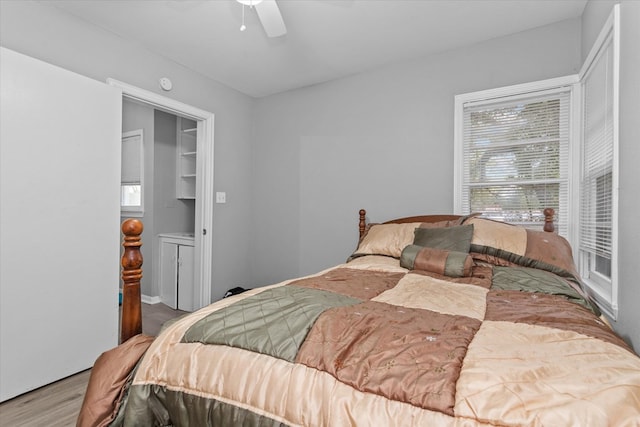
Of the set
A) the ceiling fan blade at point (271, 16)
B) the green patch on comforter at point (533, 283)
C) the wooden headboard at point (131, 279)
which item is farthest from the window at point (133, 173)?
the green patch on comforter at point (533, 283)

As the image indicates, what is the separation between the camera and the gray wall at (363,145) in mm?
2627

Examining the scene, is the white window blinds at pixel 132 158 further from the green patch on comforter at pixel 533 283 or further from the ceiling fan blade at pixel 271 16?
the green patch on comforter at pixel 533 283

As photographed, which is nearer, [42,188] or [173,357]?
[173,357]

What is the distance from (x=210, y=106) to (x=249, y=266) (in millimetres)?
1845

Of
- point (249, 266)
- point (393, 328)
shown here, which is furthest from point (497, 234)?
point (249, 266)

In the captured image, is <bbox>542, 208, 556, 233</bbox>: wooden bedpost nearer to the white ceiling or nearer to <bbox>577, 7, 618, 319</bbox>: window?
<bbox>577, 7, 618, 319</bbox>: window

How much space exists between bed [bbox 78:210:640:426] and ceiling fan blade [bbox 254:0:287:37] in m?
1.43

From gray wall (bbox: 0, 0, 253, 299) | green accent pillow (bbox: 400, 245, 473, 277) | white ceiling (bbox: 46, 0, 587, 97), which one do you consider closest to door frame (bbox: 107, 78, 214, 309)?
Result: gray wall (bbox: 0, 0, 253, 299)

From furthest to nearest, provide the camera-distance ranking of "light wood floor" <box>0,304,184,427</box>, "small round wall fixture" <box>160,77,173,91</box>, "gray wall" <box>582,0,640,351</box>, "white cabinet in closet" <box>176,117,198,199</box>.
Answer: "white cabinet in closet" <box>176,117,198,199</box>, "small round wall fixture" <box>160,77,173,91</box>, "light wood floor" <box>0,304,184,427</box>, "gray wall" <box>582,0,640,351</box>

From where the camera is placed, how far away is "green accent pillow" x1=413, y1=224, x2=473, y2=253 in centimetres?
215

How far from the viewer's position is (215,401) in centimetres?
91

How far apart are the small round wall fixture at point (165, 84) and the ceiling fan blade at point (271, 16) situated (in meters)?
1.32

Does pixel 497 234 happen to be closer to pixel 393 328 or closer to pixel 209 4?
pixel 393 328

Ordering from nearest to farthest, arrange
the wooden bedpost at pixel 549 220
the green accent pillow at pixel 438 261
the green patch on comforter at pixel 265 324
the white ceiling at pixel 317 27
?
the green patch on comforter at pixel 265 324, the green accent pillow at pixel 438 261, the white ceiling at pixel 317 27, the wooden bedpost at pixel 549 220
